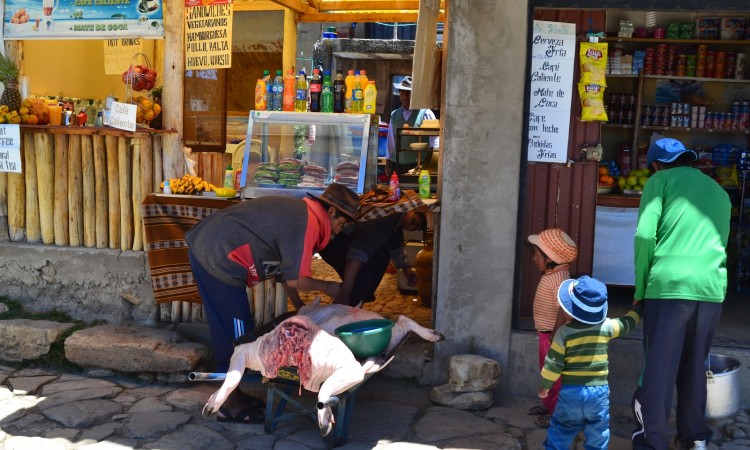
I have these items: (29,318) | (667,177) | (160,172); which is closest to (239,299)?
(160,172)

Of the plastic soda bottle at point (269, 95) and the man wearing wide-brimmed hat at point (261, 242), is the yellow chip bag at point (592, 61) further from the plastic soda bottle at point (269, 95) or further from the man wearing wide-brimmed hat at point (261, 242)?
the plastic soda bottle at point (269, 95)

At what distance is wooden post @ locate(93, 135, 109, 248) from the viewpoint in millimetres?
7180

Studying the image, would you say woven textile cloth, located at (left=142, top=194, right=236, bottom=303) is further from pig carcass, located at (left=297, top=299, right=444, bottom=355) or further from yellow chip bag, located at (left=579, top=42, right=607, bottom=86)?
yellow chip bag, located at (left=579, top=42, right=607, bottom=86)

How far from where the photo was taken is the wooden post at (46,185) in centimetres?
729

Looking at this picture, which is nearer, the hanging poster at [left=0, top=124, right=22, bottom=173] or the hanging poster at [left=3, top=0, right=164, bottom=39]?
the hanging poster at [left=3, top=0, right=164, bottom=39]

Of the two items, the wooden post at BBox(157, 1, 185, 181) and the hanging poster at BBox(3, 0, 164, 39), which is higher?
the hanging poster at BBox(3, 0, 164, 39)

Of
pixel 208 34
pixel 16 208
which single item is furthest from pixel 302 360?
pixel 16 208

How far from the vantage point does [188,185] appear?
682 centimetres

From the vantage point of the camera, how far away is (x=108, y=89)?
403 inches

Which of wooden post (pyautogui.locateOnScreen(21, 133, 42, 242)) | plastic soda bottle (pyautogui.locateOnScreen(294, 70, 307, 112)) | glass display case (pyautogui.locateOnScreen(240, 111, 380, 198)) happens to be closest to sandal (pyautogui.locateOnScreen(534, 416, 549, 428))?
glass display case (pyautogui.locateOnScreen(240, 111, 380, 198))

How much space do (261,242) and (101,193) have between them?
7.50 feet

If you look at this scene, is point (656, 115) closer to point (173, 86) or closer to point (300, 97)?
point (300, 97)

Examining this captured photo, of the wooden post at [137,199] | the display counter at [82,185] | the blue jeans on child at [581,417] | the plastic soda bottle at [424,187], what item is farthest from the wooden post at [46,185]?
the blue jeans on child at [581,417]

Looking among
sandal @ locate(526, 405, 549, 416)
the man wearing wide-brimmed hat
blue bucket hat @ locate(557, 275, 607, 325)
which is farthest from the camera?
sandal @ locate(526, 405, 549, 416)
